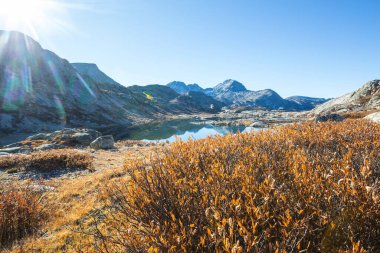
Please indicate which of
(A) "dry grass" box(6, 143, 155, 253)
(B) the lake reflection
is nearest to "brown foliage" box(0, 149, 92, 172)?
(A) "dry grass" box(6, 143, 155, 253)

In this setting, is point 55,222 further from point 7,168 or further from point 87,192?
point 7,168

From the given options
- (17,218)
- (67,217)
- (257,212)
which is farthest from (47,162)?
(257,212)

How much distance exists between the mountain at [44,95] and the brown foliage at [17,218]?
2339 inches

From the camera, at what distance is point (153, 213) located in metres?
3.33

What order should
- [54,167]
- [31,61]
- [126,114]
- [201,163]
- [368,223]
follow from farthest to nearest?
[126,114]
[31,61]
[54,167]
[201,163]
[368,223]

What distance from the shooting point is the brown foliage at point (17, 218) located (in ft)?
17.5

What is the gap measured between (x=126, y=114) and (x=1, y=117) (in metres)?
54.2

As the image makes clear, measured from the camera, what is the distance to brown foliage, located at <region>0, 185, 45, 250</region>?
534cm

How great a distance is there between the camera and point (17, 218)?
218 inches

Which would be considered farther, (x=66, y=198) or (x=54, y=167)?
(x=54, y=167)

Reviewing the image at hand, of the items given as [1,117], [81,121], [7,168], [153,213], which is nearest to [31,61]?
[81,121]

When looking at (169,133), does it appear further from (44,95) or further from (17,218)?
(44,95)

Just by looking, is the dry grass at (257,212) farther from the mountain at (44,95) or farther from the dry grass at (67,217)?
the mountain at (44,95)

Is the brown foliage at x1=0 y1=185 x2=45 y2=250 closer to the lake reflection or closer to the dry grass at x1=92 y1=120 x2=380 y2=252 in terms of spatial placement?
the dry grass at x1=92 y1=120 x2=380 y2=252
